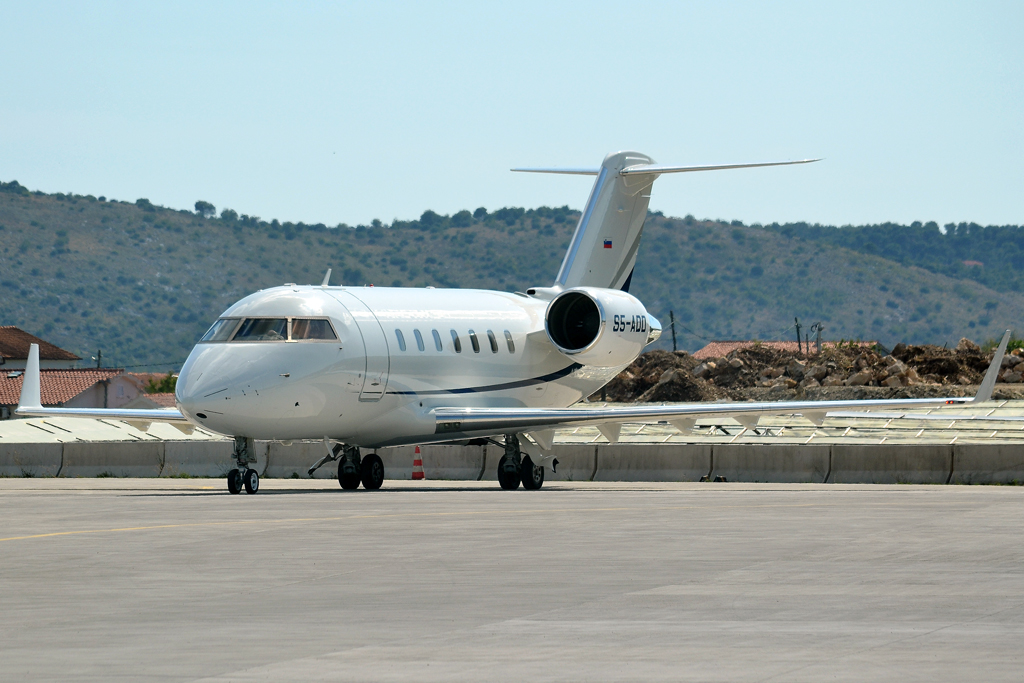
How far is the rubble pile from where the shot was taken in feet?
166

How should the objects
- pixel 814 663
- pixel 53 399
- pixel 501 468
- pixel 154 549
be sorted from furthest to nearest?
pixel 53 399
pixel 501 468
pixel 154 549
pixel 814 663

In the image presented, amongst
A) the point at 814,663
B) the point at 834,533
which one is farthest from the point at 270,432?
the point at 814,663

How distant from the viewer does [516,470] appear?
91.0 ft

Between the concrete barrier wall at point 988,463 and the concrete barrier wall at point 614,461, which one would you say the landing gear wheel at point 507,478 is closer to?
the concrete barrier wall at point 614,461

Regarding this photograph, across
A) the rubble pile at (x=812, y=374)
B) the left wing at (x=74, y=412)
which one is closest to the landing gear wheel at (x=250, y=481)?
the left wing at (x=74, y=412)

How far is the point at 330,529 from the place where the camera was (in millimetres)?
15977

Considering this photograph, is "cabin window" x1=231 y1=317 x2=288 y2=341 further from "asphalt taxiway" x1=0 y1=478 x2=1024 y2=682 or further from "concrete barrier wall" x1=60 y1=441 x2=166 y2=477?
"concrete barrier wall" x1=60 y1=441 x2=166 y2=477

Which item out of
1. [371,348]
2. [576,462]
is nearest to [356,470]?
[371,348]

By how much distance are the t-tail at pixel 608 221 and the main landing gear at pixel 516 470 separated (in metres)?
6.08

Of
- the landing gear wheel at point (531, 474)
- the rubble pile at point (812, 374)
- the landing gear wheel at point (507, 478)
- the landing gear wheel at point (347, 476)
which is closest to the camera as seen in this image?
the landing gear wheel at point (347, 476)

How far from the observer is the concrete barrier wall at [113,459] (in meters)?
32.3

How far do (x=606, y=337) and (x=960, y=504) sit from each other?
35.8ft

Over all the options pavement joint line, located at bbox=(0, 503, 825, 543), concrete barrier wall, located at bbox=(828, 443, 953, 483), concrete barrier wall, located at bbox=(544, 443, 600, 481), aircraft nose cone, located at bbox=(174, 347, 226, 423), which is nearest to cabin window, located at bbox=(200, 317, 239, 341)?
aircraft nose cone, located at bbox=(174, 347, 226, 423)

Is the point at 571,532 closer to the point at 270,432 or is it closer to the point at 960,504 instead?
the point at 960,504
